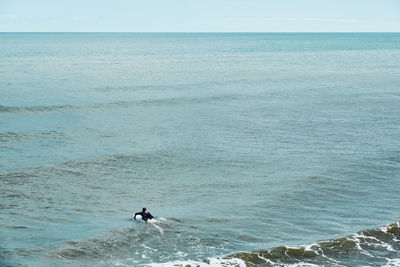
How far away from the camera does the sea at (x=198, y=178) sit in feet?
77.4

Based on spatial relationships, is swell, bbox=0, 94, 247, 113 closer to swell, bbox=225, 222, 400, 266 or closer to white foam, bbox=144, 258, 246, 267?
white foam, bbox=144, 258, 246, 267

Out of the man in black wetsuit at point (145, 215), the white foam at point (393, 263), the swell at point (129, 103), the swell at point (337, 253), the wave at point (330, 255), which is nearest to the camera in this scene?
the white foam at point (393, 263)

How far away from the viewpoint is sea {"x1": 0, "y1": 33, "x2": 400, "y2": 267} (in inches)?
929

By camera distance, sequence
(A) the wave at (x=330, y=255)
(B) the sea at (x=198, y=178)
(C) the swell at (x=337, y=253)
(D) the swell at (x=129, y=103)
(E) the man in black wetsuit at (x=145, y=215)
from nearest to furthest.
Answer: (A) the wave at (x=330, y=255) → (C) the swell at (x=337, y=253) → (B) the sea at (x=198, y=178) → (E) the man in black wetsuit at (x=145, y=215) → (D) the swell at (x=129, y=103)

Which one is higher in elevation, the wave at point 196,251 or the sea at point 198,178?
the sea at point 198,178

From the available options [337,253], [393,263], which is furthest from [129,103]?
[393,263]

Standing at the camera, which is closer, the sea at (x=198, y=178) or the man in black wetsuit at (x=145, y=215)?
the sea at (x=198, y=178)

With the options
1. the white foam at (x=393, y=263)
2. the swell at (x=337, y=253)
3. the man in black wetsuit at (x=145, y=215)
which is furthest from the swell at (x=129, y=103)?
the white foam at (x=393, y=263)

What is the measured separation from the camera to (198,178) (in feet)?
109

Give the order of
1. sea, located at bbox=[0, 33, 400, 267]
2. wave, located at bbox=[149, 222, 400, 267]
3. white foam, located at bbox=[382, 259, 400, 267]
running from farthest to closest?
sea, located at bbox=[0, 33, 400, 267]
wave, located at bbox=[149, 222, 400, 267]
white foam, located at bbox=[382, 259, 400, 267]

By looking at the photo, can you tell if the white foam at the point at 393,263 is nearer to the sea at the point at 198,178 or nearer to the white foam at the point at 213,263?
the sea at the point at 198,178

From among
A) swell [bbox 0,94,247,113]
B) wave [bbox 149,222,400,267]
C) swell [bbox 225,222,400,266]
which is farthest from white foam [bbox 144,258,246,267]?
swell [bbox 0,94,247,113]

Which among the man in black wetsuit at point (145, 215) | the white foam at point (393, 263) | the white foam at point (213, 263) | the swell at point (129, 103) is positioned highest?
the swell at point (129, 103)

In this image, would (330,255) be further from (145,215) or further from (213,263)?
(145,215)
